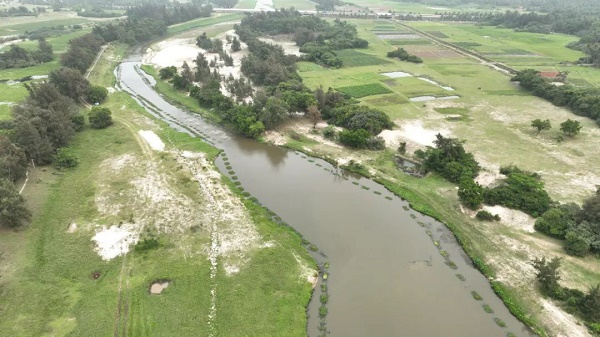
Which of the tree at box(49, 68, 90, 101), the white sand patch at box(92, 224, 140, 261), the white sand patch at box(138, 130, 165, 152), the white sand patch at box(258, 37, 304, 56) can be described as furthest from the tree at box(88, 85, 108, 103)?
the white sand patch at box(258, 37, 304, 56)

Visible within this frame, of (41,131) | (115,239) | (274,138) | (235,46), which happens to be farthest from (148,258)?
(235,46)

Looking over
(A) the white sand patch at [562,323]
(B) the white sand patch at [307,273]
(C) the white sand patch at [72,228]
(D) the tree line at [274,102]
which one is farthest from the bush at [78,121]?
(A) the white sand patch at [562,323]

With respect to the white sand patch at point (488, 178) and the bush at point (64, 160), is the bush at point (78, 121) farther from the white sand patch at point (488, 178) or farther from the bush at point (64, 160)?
the white sand patch at point (488, 178)

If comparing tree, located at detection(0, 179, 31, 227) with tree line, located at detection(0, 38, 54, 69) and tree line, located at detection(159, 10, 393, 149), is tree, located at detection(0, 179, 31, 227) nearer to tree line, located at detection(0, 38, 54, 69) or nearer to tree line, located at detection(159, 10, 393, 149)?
tree line, located at detection(159, 10, 393, 149)

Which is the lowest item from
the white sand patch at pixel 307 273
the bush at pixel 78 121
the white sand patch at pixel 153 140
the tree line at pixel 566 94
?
the white sand patch at pixel 307 273

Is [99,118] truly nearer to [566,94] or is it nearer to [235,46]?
[235,46]

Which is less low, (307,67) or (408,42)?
(408,42)

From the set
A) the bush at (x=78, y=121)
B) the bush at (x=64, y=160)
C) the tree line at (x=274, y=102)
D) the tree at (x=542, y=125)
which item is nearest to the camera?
the bush at (x=64, y=160)
